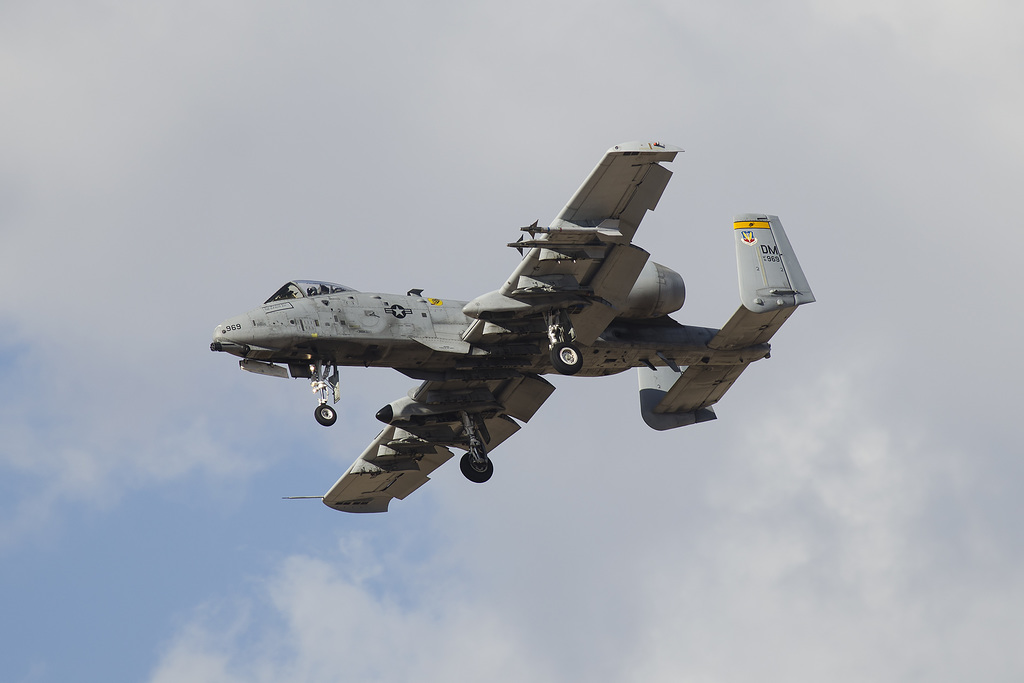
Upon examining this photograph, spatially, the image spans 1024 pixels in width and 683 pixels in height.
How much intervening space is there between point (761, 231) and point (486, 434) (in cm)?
989

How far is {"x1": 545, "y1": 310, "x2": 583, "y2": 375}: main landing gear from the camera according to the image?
3403 cm

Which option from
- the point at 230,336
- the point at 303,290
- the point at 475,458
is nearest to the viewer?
the point at 230,336

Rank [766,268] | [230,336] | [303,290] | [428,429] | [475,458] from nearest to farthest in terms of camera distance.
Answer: [230,336] → [303,290] → [766,268] → [475,458] → [428,429]

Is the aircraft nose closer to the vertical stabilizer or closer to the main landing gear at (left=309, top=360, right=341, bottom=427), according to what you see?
the main landing gear at (left=309, top=360, right=341, bottom=427)

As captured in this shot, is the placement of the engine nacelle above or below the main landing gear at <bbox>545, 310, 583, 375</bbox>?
above

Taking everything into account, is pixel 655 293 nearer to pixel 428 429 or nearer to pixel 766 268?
pixel 766 268

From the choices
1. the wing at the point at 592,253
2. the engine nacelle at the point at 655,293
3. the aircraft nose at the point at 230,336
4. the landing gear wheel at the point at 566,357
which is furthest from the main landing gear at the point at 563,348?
the aircraft nose at the point at 230,336

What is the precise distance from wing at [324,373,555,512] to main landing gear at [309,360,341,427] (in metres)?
3.26

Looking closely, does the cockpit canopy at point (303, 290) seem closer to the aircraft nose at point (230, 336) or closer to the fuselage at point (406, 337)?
the fuselage at point (406, 337)

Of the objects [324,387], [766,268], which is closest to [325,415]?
[324,387]

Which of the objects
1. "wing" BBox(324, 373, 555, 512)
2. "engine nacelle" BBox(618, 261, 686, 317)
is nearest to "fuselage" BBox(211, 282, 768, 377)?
"engine nacelle" BBox(618, 261, 686, 317)

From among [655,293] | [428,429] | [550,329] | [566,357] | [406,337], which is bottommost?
[566,357]

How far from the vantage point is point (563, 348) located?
34031mm

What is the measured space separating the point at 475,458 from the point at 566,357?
607 cm
